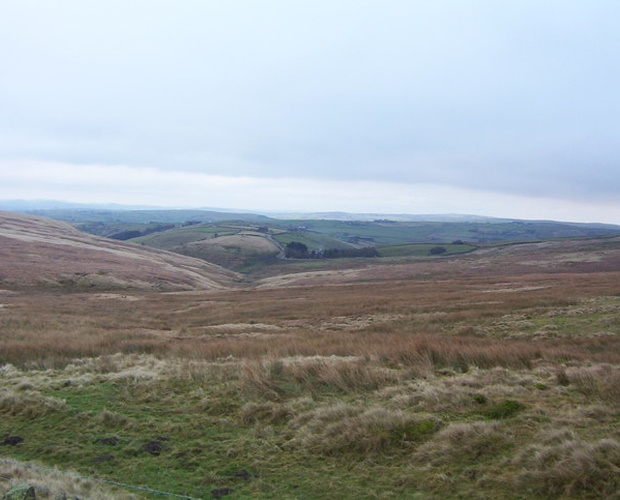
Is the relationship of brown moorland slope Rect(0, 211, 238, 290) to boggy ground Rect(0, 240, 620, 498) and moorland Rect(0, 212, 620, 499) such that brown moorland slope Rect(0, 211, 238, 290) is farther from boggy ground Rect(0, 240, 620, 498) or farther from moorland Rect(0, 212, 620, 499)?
boggy ground Rect(0, 240, 620, 498)

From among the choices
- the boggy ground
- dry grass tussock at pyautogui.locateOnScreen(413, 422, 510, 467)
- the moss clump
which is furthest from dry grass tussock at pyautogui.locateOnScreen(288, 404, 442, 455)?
the moss clump

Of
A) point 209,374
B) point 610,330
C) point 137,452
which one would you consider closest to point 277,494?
point 137,452

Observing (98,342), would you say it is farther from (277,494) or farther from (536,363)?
(536,363)

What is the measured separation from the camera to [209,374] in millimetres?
14141

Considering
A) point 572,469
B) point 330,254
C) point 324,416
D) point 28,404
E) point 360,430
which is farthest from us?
point 330,254

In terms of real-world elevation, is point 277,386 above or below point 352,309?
above

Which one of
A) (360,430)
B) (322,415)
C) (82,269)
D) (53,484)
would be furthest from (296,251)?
(53,484)

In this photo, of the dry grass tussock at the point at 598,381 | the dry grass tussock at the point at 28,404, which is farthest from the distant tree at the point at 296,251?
the dry grass tussock at the point at 598,381

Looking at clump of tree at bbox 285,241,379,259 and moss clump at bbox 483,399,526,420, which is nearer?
moss clump at bbox 483,399,526,420

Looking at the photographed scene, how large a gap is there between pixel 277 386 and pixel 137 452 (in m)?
3.88

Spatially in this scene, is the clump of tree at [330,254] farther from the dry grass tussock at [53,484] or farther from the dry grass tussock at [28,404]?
the dry grass tussock at [53,484]

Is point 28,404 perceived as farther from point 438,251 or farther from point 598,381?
point 438,251

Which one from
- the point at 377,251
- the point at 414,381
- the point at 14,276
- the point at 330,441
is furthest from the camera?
the point at 377,251

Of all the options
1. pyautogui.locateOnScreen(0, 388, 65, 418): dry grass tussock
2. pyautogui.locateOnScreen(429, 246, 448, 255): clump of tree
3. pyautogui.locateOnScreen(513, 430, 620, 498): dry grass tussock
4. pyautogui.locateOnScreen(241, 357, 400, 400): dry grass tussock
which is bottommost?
pyautogui.locateOnScreen(429, 246, 448, 255): clump of tree
